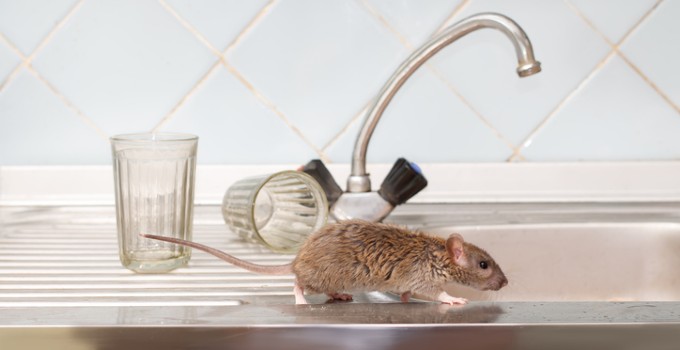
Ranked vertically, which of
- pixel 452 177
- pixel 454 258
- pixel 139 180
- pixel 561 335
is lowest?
pixel 561 335

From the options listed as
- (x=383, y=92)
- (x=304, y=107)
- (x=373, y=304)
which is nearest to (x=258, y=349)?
(x=373, y=304)

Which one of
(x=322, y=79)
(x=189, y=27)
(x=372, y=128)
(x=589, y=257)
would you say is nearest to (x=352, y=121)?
(x=322, y=79)

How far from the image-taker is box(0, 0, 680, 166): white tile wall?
1301 mm

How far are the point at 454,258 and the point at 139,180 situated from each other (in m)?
0.38

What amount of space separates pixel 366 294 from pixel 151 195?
0.29 meters

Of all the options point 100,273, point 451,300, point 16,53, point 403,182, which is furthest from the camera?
point 16,53

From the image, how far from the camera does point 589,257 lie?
1.15 metres

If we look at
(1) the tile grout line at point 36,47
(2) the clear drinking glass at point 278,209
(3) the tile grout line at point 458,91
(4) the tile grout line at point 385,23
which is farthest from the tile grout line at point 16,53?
(3) the tile grout line at point 458,91

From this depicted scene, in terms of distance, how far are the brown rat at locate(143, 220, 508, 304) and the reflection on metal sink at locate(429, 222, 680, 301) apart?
0.97ft

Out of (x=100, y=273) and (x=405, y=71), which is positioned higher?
(x=405, y=71)

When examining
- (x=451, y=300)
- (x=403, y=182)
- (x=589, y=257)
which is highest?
(x=403, y=182)

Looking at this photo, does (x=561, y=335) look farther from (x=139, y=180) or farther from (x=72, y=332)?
(x=139, y=180)

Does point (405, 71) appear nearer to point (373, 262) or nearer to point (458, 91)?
point (458, 91)

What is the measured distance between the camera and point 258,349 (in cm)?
64
